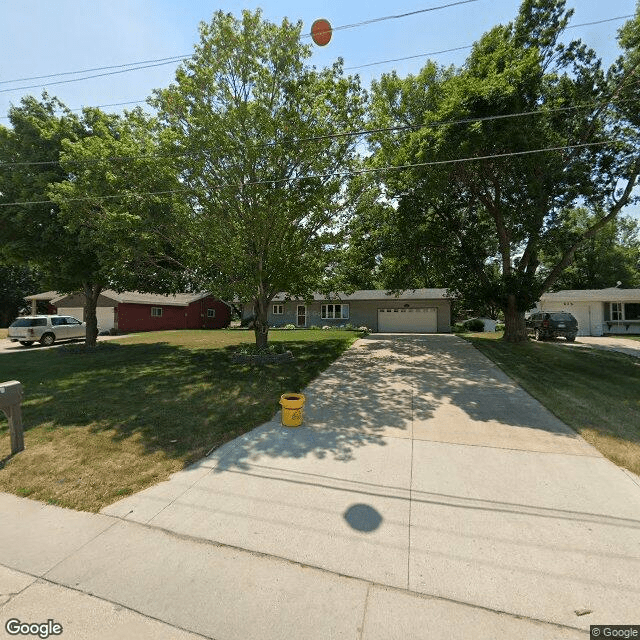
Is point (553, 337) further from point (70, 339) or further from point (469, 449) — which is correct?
point (70, 339)

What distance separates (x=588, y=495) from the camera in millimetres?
3945

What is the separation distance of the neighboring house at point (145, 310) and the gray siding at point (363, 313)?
655 cm

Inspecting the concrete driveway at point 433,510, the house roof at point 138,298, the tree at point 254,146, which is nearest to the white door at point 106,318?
the house roof at point 138,298

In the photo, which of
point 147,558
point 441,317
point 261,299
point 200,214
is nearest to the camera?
point 147,558

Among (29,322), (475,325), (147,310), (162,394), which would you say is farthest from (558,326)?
(29,322)

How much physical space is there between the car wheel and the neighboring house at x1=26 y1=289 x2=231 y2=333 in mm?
3869

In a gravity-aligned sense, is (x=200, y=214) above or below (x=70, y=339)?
above

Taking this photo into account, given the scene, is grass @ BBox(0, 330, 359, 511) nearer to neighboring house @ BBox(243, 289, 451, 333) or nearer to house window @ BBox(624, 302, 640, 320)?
neighboring house @ BBox(243, 289, 451, 333)

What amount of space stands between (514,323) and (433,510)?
53.6 feet

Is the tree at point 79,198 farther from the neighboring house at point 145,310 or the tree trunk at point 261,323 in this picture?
the neighboring house at point 145,310

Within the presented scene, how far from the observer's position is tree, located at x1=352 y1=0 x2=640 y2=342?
36.2ft

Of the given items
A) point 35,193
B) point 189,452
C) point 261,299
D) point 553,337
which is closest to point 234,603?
point 189,452

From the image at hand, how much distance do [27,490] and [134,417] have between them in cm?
253

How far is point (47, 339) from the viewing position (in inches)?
769
